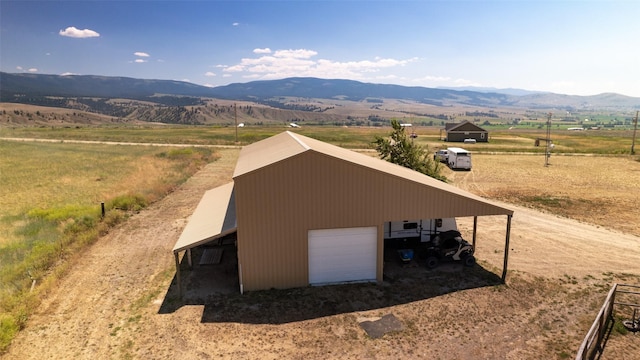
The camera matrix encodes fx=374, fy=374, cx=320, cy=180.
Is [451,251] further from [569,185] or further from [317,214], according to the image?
[569,185]

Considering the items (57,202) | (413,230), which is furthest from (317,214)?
(57,202)

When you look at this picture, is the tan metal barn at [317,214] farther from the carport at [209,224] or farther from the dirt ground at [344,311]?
the dirt ground at [344,311]

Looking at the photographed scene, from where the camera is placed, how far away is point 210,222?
17.6 m

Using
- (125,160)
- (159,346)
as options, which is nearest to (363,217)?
(159,346)

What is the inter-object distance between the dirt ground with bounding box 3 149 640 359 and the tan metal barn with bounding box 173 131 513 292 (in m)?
0.95

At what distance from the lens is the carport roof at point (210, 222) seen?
15.0m

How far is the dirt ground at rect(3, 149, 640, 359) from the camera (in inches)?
461

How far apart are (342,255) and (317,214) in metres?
2.21

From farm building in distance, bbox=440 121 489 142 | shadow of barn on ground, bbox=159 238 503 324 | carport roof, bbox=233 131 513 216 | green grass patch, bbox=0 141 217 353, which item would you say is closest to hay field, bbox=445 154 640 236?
carport roof, bbox=233 131 513 216

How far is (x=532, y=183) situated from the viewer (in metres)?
38.1

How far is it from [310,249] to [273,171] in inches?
144

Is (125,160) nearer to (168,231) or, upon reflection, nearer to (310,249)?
(168,231)

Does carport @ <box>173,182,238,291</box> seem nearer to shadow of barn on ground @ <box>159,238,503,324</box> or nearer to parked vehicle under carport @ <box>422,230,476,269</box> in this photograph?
shadow of barn on ground @ <box>159,238,503,324</box>

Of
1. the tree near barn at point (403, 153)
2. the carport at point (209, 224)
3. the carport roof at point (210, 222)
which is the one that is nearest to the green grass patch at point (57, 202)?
the carport at point (209, 224)
